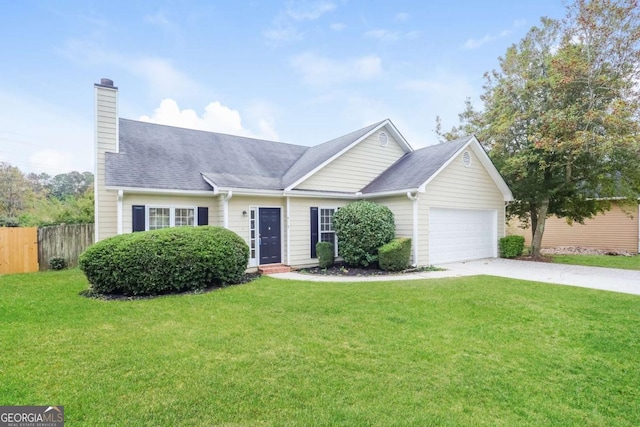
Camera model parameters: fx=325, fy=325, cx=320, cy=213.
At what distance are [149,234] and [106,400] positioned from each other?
17.2 ft

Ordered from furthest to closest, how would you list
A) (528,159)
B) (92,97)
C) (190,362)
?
(528,159)
(92,97)
(190,362)

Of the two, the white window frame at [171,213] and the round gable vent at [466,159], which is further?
the round gable vent at [466,159]

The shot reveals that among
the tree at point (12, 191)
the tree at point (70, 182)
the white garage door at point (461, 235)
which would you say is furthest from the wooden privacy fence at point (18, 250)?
the tree at point (70, 182)

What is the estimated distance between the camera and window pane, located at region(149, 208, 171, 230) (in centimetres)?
991

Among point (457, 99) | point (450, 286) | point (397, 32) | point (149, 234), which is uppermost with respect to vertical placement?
point (397, 32)

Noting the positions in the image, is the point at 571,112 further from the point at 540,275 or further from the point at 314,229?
the point at 314,229

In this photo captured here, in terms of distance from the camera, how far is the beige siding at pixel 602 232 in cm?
1606

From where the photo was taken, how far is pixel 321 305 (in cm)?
626

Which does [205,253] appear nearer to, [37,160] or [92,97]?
[92,97]

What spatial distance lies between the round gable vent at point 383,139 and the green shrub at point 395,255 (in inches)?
186

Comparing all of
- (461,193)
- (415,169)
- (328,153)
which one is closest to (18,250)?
(328,153)

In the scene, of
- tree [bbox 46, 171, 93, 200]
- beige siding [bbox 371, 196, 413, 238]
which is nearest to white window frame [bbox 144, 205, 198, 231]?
beige siding [bbox 371, 196, 413, 238]

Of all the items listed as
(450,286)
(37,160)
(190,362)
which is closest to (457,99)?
(450,286)

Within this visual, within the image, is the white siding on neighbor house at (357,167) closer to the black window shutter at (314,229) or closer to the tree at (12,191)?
the black window shutter at (314,229)
